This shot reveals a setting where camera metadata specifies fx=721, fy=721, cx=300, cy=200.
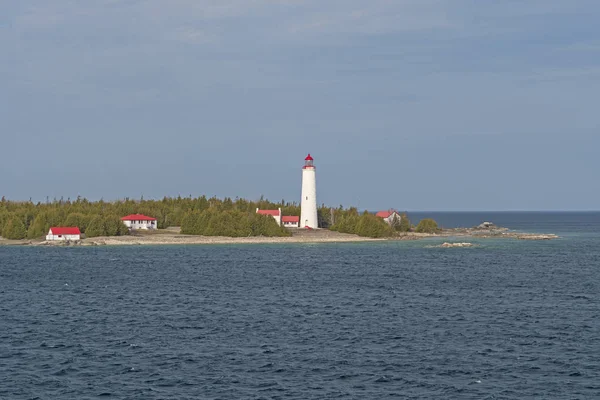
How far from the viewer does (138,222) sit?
17025cm

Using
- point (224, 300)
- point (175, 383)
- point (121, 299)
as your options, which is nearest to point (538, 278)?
point (224, 300)

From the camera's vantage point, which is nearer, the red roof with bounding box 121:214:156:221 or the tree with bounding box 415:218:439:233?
the red roof with bounding box 121:214:156:221

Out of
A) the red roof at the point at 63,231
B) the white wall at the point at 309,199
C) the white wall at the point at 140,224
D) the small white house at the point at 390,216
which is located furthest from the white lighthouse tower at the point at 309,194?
the red roof at the point at 63,231

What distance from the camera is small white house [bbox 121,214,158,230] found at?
16938cm

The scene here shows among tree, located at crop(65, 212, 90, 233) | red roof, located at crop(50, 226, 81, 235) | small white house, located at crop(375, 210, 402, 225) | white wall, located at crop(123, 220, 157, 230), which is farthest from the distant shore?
small white house, located at crop(375, 210, 402, 225)

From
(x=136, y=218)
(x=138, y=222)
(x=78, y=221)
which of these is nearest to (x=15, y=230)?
(x=78, y=221)

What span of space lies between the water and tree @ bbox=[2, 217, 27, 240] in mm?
56407

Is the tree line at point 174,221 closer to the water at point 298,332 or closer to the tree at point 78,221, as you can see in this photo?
the tree at point 78,221

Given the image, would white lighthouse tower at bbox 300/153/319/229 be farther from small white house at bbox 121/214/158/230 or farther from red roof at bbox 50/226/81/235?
red roof at bbox 50/226/81/235

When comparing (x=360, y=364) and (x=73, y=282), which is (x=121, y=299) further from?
(x=360, y=364)

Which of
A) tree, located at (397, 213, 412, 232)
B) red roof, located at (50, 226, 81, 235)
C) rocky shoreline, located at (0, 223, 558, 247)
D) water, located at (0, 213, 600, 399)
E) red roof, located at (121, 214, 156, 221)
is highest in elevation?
red roof, located at (121, 214, 156, 221)

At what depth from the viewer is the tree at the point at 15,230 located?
15350 cm

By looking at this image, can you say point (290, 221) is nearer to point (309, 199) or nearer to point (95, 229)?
point (309, 199)

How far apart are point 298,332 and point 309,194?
113m
